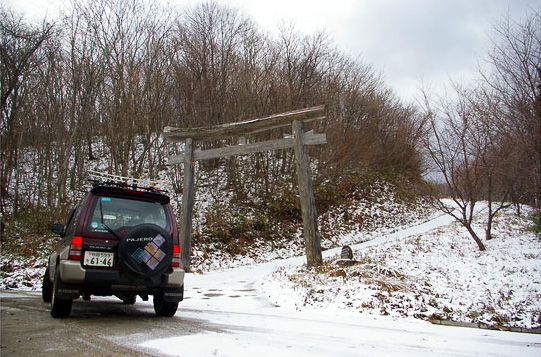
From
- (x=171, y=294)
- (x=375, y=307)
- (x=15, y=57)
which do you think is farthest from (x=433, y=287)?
(x=15, y=57)

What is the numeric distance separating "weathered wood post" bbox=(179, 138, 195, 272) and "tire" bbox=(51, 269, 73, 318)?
630 centimetres

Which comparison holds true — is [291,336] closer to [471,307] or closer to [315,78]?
[471,307]

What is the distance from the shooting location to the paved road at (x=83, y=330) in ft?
11.2

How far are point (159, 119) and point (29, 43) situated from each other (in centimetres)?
718

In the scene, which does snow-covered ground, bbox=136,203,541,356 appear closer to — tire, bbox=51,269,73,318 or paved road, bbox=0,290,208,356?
paved road, bbox=0,290,208,356

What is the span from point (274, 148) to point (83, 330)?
7161 mm

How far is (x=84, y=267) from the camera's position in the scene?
4.57 metres

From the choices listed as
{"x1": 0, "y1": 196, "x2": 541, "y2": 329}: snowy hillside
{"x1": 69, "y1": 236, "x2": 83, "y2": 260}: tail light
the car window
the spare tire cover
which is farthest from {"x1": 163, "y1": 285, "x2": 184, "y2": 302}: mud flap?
{"x1": 0, "y1": 196, "x2": 541, "y2": 329}: snowy hillside

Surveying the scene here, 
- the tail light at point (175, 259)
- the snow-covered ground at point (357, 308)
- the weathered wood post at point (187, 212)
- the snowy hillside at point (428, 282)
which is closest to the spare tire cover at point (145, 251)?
the tail light at point (175, 259)

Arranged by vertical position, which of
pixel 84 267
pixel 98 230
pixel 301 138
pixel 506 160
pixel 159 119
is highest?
pixel 159 119

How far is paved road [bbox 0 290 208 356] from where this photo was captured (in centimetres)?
343

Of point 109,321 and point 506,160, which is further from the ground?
point 506,160

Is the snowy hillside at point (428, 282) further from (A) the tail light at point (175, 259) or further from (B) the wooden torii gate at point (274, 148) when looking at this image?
(A) the tail light at point (175, 259)

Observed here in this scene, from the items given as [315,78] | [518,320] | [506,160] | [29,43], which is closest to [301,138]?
[506,160]
